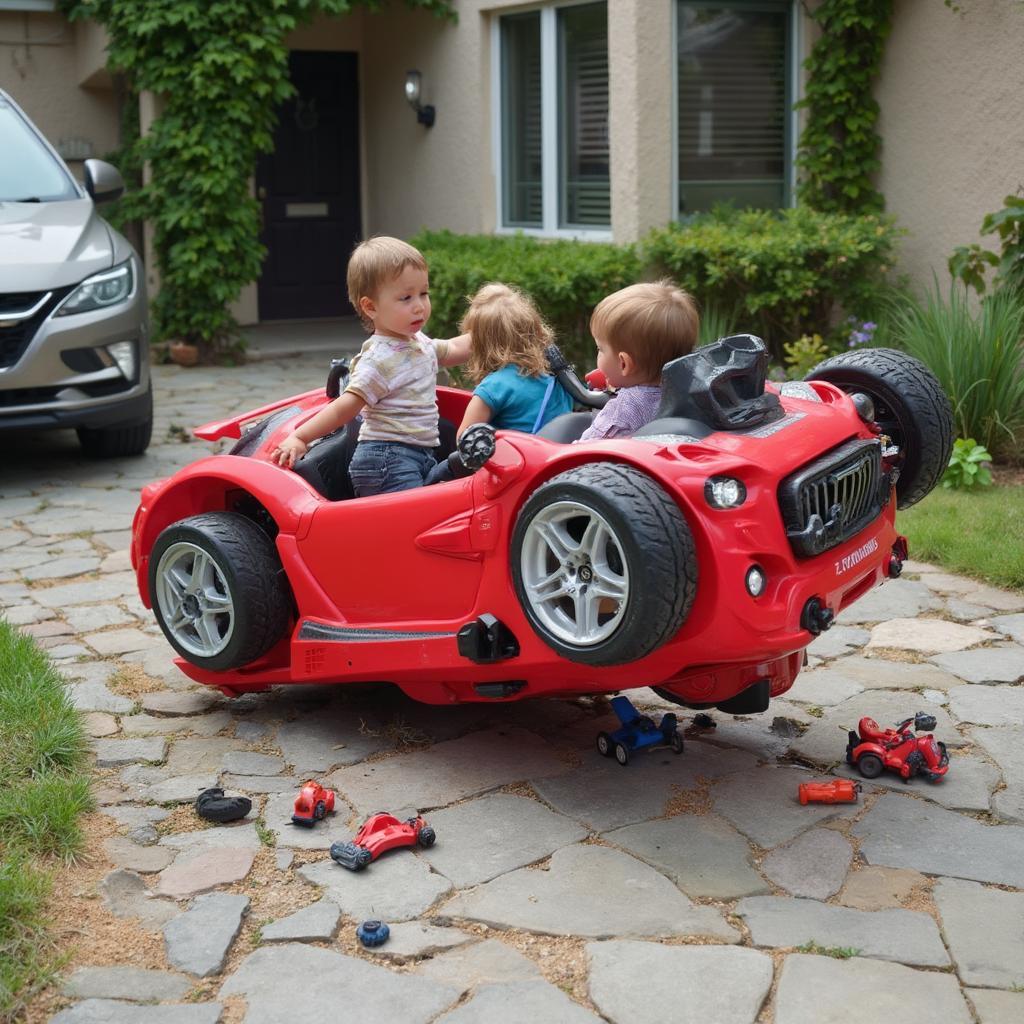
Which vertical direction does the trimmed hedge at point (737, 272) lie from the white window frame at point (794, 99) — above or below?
below

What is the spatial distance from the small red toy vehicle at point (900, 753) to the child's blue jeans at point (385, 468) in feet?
4.69

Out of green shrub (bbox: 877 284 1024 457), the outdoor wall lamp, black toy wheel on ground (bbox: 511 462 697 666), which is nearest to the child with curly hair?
black toy wheel on ground (bbox: 511 462 697 666)

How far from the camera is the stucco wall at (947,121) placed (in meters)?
8.68

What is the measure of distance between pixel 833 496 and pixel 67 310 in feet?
16.9

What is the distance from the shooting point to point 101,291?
24.9 feet

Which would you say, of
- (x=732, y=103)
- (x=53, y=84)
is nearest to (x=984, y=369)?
(x=732, y=103)

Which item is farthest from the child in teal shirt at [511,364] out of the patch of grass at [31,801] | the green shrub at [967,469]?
the green shrub at [967,469]

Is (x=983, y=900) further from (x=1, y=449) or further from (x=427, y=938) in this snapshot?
(x=1, y=449)

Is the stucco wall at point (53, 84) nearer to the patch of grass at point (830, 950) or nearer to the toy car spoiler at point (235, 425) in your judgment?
the toy car spoiler at point (235, 425)

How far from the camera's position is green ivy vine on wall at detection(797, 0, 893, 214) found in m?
9.51

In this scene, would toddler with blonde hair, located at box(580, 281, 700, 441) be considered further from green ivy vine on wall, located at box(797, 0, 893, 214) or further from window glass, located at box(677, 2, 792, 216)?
window glass, located at box(677, 2, 792, 216)

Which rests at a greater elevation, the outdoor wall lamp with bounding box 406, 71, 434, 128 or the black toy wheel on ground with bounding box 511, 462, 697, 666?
the outdoor wall lamp with bounding box 406, 71, 434, 128

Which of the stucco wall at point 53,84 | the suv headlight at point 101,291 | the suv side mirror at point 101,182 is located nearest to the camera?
the suv headlight at point 101,291

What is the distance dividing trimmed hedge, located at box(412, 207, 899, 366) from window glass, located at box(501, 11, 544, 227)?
178cm
